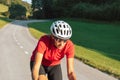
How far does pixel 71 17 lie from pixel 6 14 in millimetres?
58902

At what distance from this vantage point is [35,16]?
141750mm

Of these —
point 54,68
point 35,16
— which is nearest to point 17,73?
point 54,68

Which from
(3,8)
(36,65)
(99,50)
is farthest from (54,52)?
(3,8)

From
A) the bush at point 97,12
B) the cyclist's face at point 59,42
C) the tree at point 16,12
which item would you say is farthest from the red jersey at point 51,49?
the tree at point 16,12

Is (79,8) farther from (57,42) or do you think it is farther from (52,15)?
(57,42)

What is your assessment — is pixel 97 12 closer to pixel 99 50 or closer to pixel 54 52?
pixel 99 50

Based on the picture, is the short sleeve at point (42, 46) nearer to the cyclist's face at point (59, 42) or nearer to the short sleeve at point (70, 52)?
the cyclist's face at point (59, 42)

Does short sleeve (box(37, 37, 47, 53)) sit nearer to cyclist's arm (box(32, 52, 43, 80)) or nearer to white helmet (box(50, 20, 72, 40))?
cyclist's arm (box(32, 52, 43, 80))

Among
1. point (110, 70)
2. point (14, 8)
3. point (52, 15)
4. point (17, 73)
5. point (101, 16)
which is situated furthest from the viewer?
Result: point (14, 8)

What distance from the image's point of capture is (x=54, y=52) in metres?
7.55

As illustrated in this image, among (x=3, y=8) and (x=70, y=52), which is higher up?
(x=70, y=52)

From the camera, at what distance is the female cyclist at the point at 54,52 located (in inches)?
275

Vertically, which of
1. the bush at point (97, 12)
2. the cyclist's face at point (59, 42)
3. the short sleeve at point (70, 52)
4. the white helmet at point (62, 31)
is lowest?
the bush at point (97, 12)

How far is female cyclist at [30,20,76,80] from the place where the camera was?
6.99m
